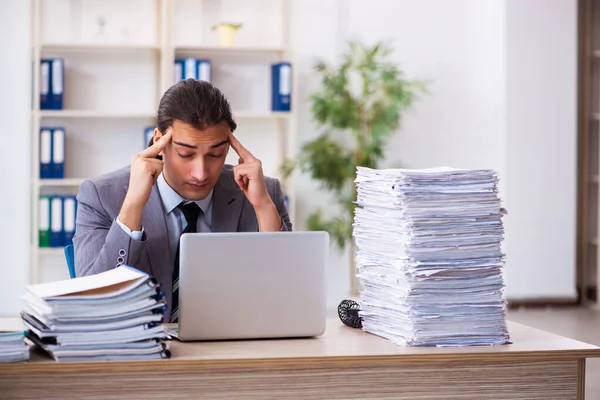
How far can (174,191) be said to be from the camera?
9.05ft

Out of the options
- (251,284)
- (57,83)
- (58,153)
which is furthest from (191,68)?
(251,284)

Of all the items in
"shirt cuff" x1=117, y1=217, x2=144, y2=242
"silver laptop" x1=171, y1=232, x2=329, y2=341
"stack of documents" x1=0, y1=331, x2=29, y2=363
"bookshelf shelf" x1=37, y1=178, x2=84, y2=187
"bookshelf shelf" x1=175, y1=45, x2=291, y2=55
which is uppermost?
"bookshelf shelf" x1=175, y1=45, x2=291, y2=55

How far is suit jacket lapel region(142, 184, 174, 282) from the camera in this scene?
2.63m

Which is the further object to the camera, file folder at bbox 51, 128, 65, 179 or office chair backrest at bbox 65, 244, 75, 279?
file folder at bbox 51, 128, 65, 179

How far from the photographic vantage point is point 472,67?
22.5ft

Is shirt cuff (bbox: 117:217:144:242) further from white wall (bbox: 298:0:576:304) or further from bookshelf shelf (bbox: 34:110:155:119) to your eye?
white wall (bbox: 298:0:576:304)

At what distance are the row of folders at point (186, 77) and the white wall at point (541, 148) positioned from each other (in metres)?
1.72

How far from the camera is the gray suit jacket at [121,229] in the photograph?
243cm

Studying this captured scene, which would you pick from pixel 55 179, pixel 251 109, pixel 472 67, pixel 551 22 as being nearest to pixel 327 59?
pixel 251 109

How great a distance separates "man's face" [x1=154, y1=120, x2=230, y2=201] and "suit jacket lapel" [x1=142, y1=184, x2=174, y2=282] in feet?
0.35

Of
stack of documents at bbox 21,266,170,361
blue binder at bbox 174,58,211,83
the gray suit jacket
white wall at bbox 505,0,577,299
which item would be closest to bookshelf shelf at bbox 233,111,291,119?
blue binder at bbox 174,58,211,83

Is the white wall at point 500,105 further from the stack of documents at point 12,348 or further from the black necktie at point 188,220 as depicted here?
the stack of documents at point 12,348

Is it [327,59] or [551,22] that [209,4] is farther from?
[551,22]

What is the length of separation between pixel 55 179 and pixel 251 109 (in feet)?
4.80
